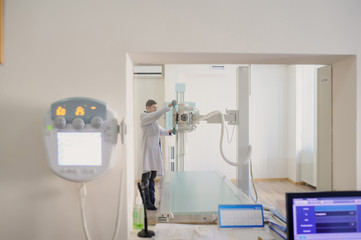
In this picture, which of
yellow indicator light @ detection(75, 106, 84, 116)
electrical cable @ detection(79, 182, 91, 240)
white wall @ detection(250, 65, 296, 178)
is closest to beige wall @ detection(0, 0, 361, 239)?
electrical cable @ detection(79, 182, 91, 240)

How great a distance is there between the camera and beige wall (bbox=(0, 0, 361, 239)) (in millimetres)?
1311

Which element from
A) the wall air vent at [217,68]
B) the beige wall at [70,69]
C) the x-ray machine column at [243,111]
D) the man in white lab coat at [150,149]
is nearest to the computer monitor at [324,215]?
the x-ray machine column at [243,111]

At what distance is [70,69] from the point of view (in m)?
A: 1.32

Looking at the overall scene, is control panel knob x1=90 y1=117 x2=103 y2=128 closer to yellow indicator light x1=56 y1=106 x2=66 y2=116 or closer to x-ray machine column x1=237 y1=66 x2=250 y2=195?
yellow indicator light x1=56 y1=106 x2=66 y2=116

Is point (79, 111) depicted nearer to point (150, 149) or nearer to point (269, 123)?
point (150, 149)

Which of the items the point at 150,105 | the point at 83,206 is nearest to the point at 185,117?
the point at 150,105

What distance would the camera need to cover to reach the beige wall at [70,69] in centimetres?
131

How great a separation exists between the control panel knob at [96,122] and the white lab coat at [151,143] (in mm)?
557

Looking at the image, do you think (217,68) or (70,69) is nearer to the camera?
(70,69)

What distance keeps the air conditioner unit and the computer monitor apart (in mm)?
1072

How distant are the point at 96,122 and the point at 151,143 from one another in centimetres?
66

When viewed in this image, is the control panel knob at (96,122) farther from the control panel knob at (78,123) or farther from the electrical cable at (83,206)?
the electrical cable at (83,206)

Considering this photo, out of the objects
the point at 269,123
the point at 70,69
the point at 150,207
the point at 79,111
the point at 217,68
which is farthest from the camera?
the point at 269,123

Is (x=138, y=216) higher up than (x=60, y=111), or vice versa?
(x=60, y=111)
